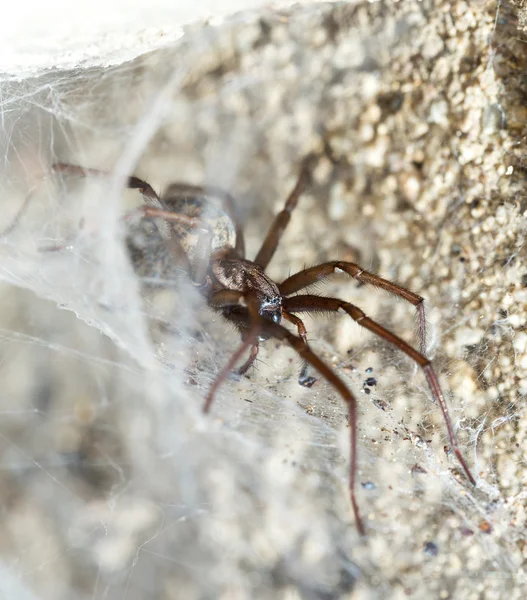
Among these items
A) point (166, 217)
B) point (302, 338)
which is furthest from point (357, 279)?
point (166, 217)

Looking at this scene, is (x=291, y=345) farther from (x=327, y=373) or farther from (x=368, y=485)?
(x=368, y=485)

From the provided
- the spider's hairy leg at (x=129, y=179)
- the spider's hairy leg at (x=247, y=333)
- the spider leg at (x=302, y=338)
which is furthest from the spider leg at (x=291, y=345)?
the spider's hairy leg at (x=129, y=179)

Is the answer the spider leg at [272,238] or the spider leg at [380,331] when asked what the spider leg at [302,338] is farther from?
the spider leg at [272,238]

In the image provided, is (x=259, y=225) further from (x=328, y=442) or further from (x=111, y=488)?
(x=111, y=488)

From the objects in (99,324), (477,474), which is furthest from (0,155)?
(477,474)

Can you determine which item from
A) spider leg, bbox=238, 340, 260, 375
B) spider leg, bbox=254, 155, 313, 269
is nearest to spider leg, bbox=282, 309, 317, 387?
spider leg, bbox=238, 340, 260, 375

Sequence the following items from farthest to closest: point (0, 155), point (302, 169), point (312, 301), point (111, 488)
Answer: point (302, 169) → point (111, 488) → point (0, 155) → point (312, 301)
